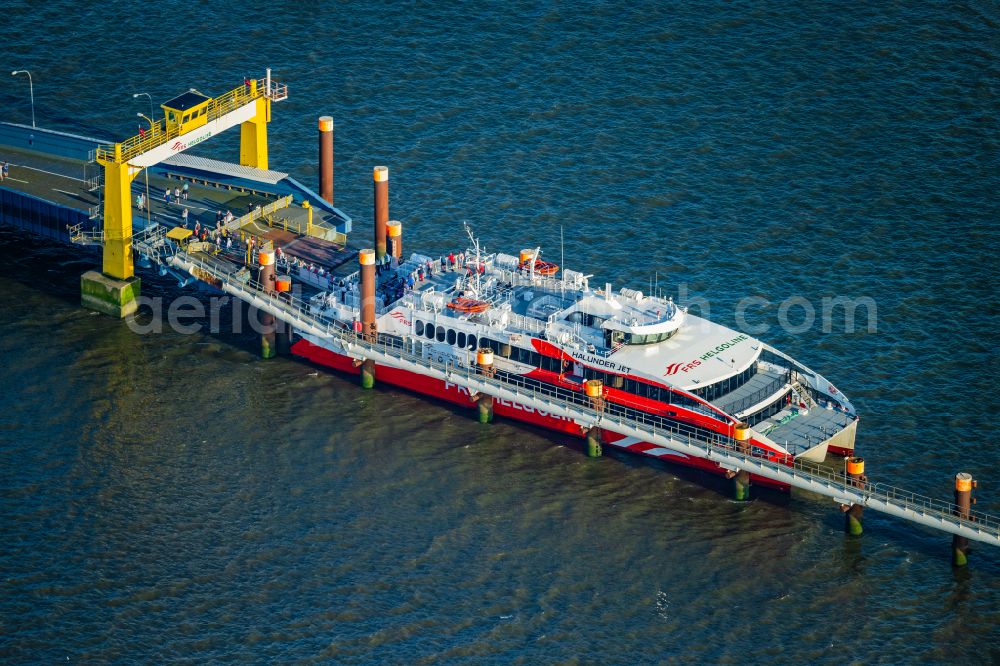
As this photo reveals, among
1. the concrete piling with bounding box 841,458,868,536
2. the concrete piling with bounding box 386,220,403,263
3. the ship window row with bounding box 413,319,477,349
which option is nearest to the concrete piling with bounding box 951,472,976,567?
the concrete piling with bounding box 841,458,868,536

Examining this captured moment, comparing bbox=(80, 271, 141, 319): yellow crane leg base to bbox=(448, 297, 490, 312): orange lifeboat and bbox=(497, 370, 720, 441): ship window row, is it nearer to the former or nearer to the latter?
bbox=(448, 297, 490, 312): orange lifeboat

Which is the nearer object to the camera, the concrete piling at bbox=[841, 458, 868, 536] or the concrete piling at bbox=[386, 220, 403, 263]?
the concrete piling at bbox=[841, 458, 868, 536]

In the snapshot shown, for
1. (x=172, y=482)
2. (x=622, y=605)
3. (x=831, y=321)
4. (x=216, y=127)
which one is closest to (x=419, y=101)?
(x=216, y=127)

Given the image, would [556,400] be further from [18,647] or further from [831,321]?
[18,647]

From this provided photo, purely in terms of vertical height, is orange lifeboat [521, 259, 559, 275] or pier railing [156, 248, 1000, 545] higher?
orange lifeboat [521, 259, 559, 275]

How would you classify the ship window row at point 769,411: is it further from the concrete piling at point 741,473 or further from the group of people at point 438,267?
the group of people at point 438,267

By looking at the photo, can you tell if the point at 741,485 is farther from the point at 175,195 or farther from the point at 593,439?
the point at 175,195
